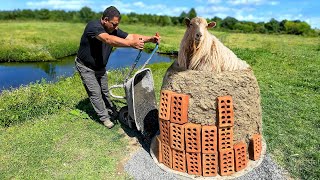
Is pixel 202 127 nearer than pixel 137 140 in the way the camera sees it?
Yes

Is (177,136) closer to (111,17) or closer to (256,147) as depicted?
(256,147)

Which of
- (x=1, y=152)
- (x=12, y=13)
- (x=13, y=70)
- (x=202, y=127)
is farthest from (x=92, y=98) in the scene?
(x=12, y=13)

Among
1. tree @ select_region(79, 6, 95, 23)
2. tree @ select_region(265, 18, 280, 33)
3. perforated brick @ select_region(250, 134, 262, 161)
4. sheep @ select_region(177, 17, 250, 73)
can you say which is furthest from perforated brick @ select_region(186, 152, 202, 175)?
tree @ select_region(79, 6, 95, 23)

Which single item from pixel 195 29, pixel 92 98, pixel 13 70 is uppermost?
pixel 195 29

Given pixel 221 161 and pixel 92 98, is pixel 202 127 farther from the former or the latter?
pixel 92 98

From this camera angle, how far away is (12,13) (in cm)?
6888

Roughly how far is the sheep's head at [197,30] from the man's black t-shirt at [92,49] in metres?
2.42

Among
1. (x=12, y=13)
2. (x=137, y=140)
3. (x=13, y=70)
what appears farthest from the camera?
(x=12, y=13)

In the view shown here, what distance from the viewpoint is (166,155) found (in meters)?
6.15

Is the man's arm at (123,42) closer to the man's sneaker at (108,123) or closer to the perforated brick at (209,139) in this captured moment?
the perforated brick at (209,139)

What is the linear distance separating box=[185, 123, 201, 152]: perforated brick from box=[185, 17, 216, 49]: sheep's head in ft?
4.44

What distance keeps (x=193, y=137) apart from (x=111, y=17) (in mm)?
2974

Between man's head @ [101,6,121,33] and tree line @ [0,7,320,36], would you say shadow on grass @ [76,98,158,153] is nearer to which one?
man's head @ [101,6,121,33]

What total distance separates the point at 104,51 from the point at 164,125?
2505mm
